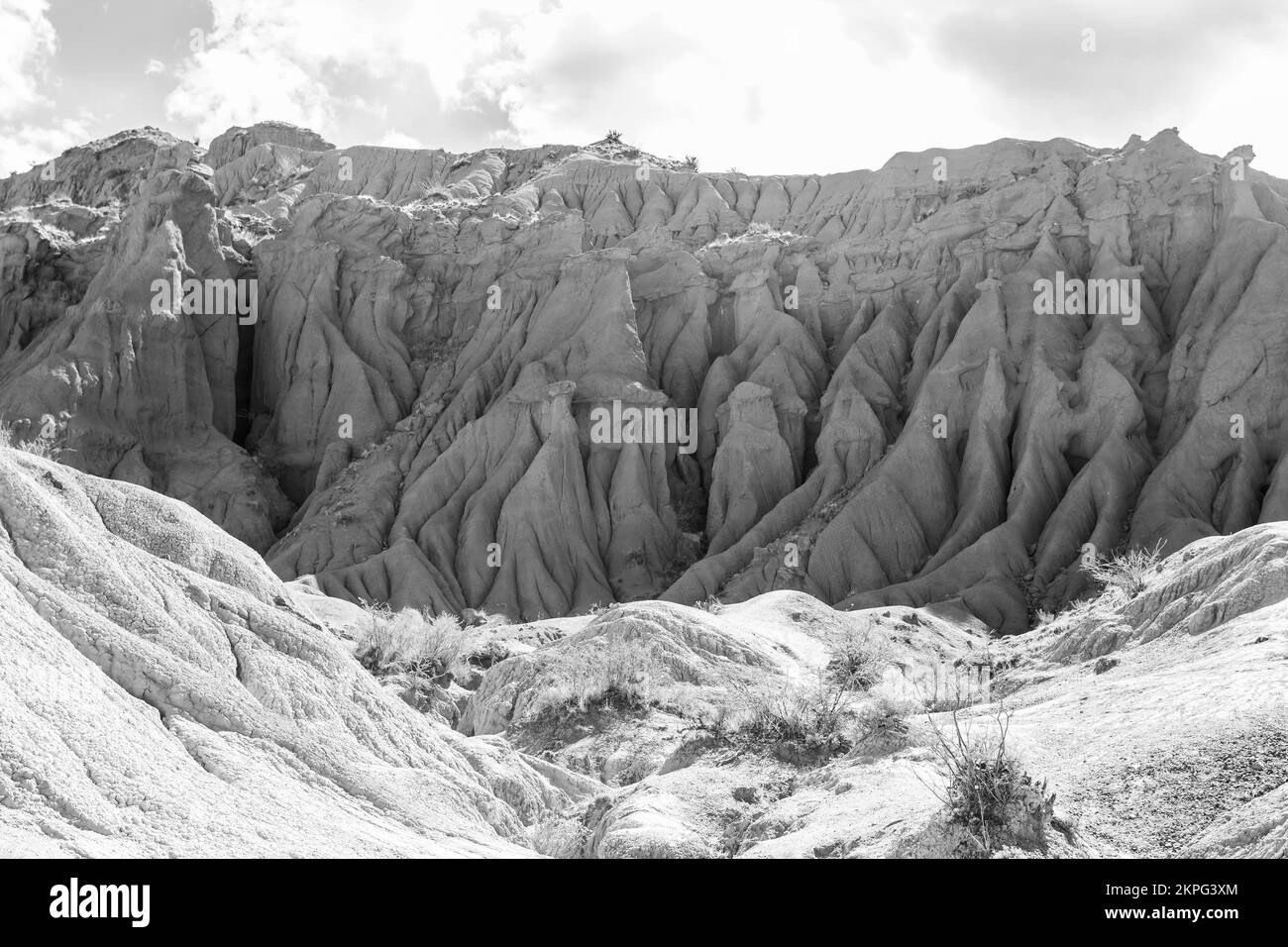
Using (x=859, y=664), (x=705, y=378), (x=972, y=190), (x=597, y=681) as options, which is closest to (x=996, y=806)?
(x=597, y=681)

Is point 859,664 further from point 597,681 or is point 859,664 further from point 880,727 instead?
point 880,727

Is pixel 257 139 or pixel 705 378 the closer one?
pixel 705 378

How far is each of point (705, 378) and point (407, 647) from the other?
105 feet

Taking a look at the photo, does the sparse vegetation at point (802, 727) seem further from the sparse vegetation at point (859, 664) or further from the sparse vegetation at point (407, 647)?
the sparse vegetation at point (407, 647)

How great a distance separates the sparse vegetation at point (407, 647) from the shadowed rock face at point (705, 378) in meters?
15.6

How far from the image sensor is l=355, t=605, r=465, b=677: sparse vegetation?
24.6 meters

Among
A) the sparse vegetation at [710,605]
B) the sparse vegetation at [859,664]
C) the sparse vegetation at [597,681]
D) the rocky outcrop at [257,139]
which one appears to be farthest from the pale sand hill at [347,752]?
the rocky outcrop at [257,139]

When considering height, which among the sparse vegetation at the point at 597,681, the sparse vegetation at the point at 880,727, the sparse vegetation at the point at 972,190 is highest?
the sparse vegetation at the point at 972,190

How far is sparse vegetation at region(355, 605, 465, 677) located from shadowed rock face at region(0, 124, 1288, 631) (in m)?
15.6

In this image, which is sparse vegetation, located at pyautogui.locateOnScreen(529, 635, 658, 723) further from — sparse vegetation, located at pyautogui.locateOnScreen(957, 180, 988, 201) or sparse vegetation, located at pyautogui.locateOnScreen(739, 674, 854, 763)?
sparse vegetation, located at pyautogui.locateOnScreen(957, 180, 988, 201)

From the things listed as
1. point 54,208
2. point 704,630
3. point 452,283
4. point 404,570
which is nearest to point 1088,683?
point 704,630

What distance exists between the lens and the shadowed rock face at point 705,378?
4562 cm

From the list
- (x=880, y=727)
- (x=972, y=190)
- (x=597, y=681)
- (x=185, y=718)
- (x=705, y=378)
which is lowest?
(x=880, y=727)

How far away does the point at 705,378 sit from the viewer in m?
57.2
